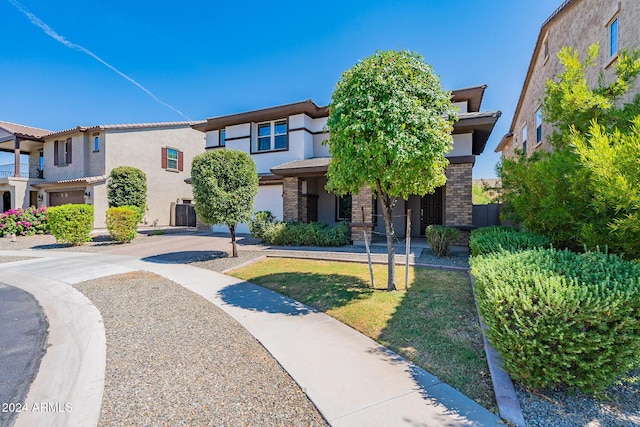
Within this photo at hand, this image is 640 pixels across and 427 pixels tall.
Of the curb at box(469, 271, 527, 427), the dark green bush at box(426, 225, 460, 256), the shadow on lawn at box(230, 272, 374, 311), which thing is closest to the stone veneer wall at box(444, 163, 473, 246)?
the dark green bush at box(426, 225, 460, 256)

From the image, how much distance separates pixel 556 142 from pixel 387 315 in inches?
175

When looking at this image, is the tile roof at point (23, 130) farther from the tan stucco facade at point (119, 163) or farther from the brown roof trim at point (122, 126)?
the brown roof trim at point (122, 126)

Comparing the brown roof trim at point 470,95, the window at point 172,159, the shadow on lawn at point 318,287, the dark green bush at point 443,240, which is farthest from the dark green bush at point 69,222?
the brown roof trim at point 470,95

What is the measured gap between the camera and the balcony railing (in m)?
23.6

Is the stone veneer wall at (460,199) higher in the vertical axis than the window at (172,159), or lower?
lower

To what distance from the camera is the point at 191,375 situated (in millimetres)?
3258

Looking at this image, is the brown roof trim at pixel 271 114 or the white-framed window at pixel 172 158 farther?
the white-framed window at pixel 172 158

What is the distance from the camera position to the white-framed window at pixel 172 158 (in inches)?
900

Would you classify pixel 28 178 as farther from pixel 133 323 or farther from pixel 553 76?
pixel 553 76

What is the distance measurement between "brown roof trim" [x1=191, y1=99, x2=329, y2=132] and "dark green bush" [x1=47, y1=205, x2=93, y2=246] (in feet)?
26.7

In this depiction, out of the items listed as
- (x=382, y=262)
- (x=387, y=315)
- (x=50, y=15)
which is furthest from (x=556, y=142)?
(x=50, y=15)

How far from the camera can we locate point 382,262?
902cm

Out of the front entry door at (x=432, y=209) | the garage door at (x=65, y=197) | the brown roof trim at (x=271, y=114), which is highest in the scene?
the brown roof trim at (x=271, y=114)

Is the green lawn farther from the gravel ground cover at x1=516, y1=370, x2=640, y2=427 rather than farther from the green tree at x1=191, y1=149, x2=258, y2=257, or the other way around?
the green tree at x1=191, y1=149, x2=258, y2=257
